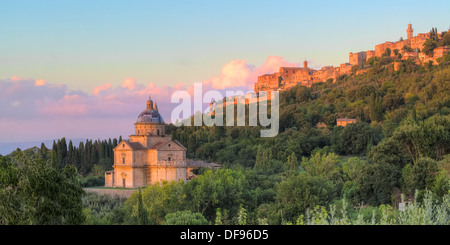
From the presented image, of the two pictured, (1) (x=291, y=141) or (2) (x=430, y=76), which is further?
(2) (x=430, y=76)

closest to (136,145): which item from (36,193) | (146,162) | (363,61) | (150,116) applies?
(146,162)

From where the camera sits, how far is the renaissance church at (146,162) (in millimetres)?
37656

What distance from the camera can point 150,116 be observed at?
129 feet

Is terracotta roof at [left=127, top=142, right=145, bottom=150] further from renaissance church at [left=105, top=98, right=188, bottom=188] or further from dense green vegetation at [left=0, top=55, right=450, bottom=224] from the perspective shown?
dense green vegetation at [left=0, top=55, right=450, bottom=224]

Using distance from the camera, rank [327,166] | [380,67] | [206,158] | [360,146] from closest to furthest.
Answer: [327,166]
[360,146]
[206,158]
[380,67]

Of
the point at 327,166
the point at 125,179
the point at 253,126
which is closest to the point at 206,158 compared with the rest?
the point at 253,126

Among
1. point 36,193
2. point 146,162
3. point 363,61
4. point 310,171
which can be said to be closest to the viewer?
point 36,193

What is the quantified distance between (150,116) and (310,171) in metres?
13.1

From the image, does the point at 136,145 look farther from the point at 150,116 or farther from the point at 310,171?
the point at 310,171

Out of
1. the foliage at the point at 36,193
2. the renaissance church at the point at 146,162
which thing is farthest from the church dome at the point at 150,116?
the foliage at the point at 36,193
